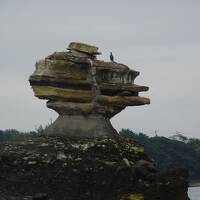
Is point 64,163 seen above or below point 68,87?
below

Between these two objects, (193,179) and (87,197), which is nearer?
(87,197)

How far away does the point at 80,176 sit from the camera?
2338cm

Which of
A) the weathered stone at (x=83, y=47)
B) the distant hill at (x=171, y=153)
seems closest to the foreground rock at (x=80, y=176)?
the weathered stone at (x=83, y=47)

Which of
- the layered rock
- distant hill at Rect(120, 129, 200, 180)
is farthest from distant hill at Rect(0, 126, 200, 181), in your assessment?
the layered rock

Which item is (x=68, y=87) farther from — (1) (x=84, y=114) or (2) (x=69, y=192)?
(2) (x=69, y=192)

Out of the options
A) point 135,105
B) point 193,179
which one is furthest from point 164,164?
point 135,105

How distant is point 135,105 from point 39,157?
4.92 metres

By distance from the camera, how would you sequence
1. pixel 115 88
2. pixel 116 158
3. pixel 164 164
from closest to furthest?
pixel 116 158, pixel 115 88, pixel 164 164

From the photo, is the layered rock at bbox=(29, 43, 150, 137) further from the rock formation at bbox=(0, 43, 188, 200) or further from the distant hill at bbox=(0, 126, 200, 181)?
the distant hill at bbox=(0, 126, 200, 181)

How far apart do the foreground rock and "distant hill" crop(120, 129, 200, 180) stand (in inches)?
3302

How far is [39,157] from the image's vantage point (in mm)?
23703

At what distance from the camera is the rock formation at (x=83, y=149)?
23094mm

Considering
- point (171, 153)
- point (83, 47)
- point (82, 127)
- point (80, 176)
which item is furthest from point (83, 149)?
point (171, 153)

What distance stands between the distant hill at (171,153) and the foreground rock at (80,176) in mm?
83865
